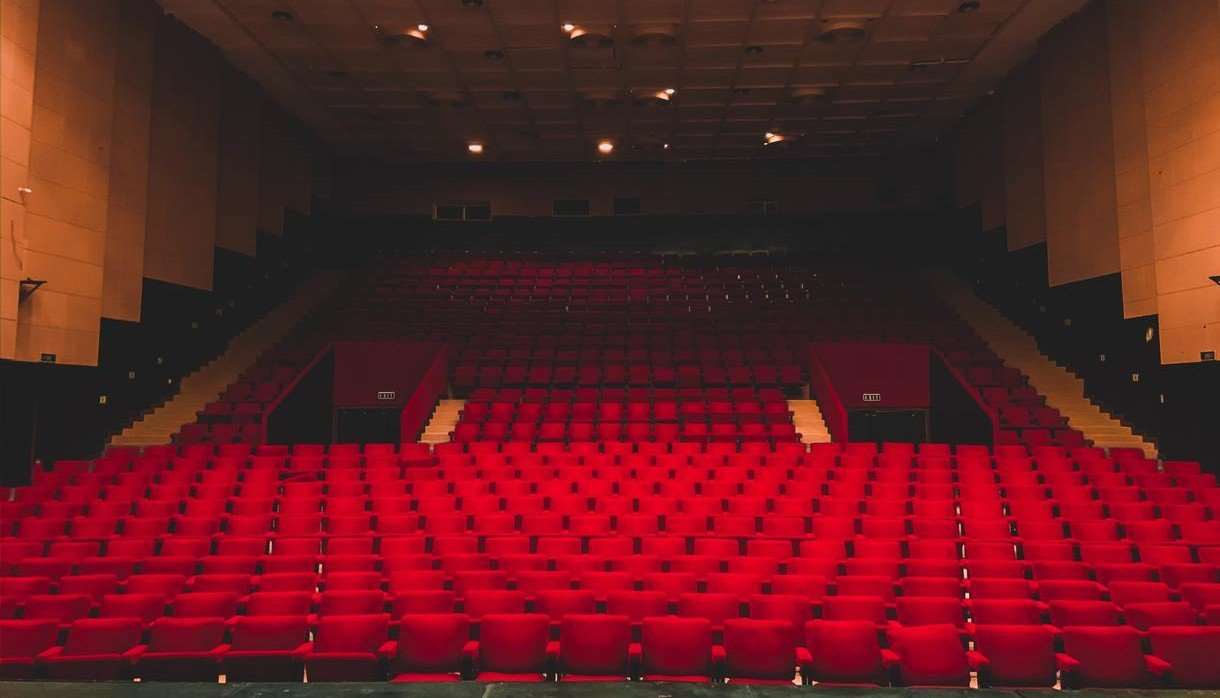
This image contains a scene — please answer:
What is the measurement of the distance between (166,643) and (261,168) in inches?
313

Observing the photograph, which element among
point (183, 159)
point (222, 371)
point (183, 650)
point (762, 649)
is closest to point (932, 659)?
point (762, 649)

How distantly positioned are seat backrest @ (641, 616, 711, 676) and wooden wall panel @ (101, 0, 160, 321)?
5616mm

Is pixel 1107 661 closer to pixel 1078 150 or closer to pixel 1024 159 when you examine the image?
pixel 1078 150

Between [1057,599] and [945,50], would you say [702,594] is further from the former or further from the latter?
[945,50]

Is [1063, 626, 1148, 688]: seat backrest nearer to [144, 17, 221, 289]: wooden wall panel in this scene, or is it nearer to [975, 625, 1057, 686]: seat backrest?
[975, 625, 1057, 686]: seat backrest

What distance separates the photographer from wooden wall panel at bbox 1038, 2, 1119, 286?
24.0 feet

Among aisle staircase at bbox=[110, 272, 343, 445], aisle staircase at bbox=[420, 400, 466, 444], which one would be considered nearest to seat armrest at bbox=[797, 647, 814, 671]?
aisle staircase at bbox=[420, 400, 466, 444]

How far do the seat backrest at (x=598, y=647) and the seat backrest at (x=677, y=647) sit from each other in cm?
10

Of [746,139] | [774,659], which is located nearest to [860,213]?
[746,139]

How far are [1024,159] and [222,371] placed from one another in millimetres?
9488

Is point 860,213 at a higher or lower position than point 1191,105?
higher

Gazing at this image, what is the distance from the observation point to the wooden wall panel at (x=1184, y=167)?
5688mm

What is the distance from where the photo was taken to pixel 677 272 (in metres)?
12.1

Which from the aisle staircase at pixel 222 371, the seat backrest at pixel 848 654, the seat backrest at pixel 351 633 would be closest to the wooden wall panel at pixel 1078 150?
the seat backrest at pixel 848 654
